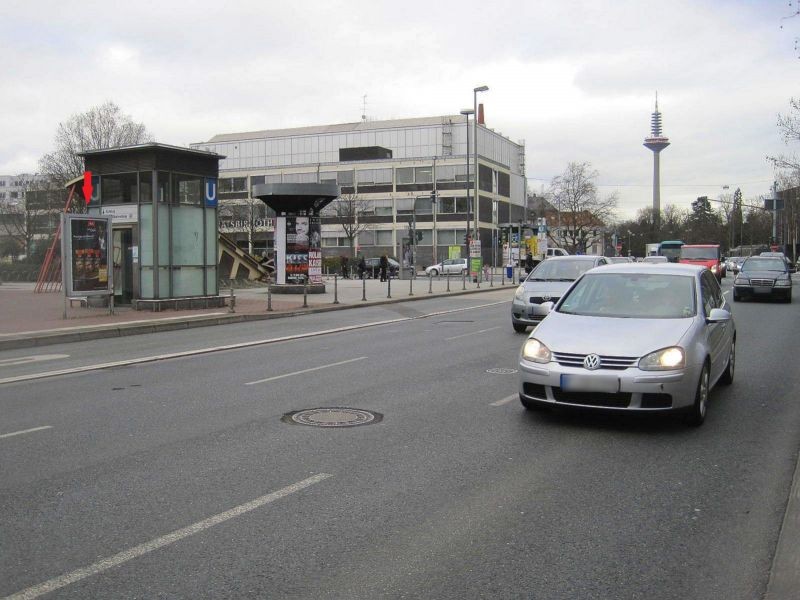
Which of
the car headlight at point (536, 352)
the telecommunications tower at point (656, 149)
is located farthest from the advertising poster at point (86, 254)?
the telecommunications tower at point (656, 149)

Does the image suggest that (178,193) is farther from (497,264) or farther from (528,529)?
(497,264)

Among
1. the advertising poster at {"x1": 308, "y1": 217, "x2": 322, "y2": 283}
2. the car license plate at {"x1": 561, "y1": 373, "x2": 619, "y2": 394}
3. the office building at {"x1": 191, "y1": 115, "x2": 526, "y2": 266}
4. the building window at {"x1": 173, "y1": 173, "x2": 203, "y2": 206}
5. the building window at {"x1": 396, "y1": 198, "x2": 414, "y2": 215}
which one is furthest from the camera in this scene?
the building window at {"x1": 396, "y1": 198, "x2": 414, "y2": 215}

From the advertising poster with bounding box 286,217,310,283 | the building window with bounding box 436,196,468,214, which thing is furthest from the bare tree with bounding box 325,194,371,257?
the advertising poster with bounding box 286,217,310,283

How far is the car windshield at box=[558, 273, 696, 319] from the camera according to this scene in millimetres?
8188

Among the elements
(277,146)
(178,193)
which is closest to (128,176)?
(178,193)

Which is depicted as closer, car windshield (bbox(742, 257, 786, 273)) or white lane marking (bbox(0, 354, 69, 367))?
white lane marking (bbox(0, 354, 69, 367))

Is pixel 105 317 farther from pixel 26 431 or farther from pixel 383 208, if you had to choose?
pixel 383 208

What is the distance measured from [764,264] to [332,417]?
2397 cm

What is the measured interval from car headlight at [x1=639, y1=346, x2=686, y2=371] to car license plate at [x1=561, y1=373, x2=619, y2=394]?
31cm

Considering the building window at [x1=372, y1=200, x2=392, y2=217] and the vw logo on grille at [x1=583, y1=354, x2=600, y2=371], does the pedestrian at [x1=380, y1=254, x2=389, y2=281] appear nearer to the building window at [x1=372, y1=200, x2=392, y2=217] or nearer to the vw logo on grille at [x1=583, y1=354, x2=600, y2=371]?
the vw logo on grille at [x1=583, y1=354, x2=600, y2=371]

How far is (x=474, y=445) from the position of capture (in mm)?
6742

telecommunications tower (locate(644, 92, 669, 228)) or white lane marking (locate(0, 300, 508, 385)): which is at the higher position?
telecommunications tower (locate(644, 92, 669, 228))

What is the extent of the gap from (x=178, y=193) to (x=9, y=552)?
746 inches

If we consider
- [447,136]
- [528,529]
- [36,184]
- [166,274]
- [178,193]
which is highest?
[447,136]
